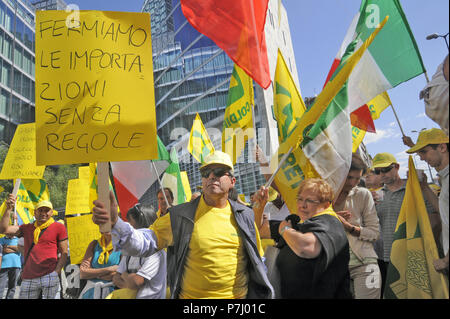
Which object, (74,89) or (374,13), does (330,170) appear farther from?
(74,89)

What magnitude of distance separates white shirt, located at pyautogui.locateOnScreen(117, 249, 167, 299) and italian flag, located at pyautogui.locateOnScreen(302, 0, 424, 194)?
163 centimetres

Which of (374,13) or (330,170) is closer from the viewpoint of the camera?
(330,170)

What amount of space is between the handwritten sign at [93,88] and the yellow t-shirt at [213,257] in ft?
2.00

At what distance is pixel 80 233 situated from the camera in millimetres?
4676

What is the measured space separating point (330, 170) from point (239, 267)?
3.49 ft

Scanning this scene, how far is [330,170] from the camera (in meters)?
2.65

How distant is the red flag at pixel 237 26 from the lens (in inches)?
136

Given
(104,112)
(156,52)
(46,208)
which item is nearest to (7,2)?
(156,52)

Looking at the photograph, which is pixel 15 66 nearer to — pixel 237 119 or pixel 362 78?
pixel 237 119

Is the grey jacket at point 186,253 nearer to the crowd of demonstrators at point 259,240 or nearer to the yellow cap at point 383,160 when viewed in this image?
the crowd of demonstrators at point 259,240

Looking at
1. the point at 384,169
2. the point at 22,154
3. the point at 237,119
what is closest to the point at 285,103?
the point at 237,119

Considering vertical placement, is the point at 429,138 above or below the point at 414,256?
above

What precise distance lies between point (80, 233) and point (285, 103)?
11.0ft
